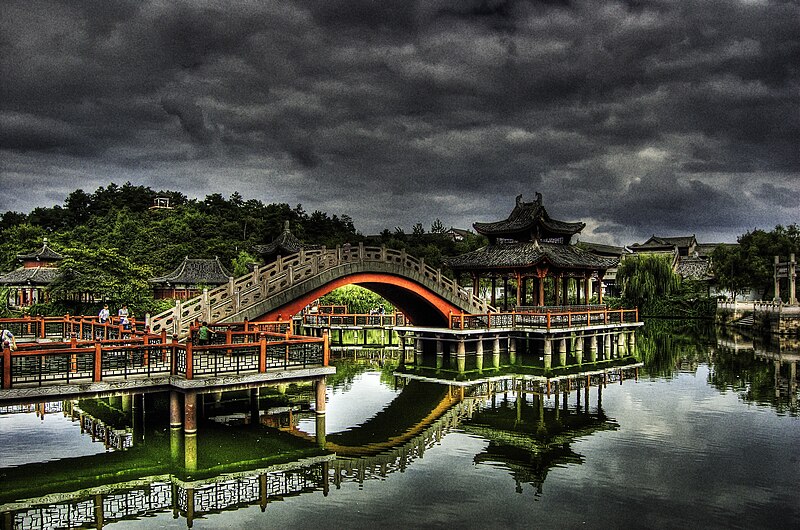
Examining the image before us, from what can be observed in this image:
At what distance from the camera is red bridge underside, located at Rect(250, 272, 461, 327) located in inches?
925

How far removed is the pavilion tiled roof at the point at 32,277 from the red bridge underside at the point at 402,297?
26.6 metres

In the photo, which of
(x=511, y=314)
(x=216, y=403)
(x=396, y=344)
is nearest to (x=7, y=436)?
(x=216, y=403)

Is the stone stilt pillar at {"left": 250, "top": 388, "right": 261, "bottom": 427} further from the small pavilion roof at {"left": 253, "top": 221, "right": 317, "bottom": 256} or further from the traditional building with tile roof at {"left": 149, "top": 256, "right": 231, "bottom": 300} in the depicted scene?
the traditional building with tile roof at {"left": 149, "top": 256, "right": 231, "bottom": 300}

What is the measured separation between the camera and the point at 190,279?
46438 mm

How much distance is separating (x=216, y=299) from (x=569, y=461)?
12.0m

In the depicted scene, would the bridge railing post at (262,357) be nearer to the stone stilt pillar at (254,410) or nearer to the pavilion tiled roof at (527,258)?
the stone stilt pillar at (254,410)

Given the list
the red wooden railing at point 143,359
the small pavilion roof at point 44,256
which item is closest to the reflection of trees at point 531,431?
the red wooden railing at point 143,359

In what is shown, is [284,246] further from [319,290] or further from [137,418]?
[137,418]

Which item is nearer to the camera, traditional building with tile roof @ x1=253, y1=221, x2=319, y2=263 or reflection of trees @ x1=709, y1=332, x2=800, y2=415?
reflection of trees @ x1=709, y1=332, x2=800, y2=415

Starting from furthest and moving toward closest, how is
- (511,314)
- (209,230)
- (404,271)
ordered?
(209,230) < (511,314) < (404,271)

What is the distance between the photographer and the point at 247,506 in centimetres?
1137

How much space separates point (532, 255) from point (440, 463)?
18.1 m

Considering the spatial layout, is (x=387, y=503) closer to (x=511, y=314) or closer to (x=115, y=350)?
(x=115, y=350)

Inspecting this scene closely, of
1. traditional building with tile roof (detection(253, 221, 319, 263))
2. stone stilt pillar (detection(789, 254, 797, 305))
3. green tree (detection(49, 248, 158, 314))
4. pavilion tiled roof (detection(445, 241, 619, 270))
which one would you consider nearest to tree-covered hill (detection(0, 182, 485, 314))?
green tree (detection(49, 248, 158, 314))
